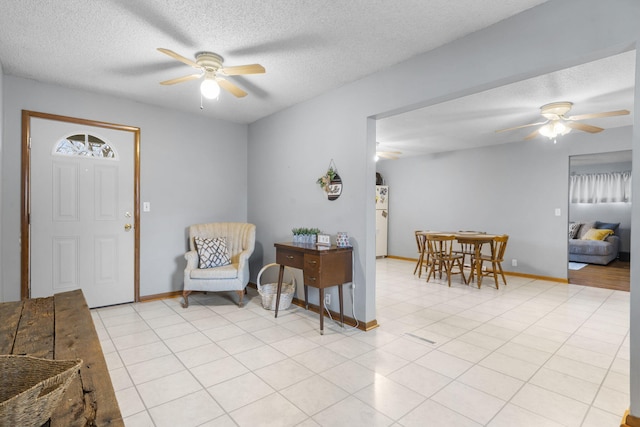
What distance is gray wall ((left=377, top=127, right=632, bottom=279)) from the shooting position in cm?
534

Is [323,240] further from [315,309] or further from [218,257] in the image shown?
[218,257]

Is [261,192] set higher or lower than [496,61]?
lower

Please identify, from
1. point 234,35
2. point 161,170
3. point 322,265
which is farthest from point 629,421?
point 161,170

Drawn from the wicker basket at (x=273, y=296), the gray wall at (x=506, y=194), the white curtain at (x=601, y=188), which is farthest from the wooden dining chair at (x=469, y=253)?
the white curtain at (x=601, y=188)

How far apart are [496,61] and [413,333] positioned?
7.76 ft

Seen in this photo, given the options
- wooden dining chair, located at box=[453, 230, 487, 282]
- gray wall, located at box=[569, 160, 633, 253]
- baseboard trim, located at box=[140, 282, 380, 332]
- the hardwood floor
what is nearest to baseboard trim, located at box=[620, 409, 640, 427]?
baseboard trim, located at box=[140, 282, 380, 332]

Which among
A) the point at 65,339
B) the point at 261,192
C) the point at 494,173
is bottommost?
the point at 65,339

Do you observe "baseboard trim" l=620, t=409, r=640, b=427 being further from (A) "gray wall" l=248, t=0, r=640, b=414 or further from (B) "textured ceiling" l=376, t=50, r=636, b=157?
(B) "textured ceiling" l=376, t=50, r=636, b=157

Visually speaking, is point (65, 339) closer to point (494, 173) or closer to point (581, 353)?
point (581, 353)

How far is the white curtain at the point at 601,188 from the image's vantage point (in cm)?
761

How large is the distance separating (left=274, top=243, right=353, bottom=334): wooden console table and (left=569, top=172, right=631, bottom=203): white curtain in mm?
6860

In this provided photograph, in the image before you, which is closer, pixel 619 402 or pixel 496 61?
pixel 619 402

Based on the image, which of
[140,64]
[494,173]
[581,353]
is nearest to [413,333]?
[581,353]

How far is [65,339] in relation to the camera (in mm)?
1177
